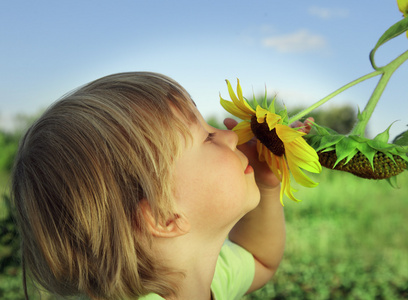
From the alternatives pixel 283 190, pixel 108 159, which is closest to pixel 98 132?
pixel 108 159

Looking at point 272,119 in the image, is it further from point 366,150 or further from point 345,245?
point 345,245

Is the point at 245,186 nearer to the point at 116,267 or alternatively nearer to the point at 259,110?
the point at 259,110

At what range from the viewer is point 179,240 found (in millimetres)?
990

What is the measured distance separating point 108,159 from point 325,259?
7.90 feet

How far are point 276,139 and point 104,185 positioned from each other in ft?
1.13

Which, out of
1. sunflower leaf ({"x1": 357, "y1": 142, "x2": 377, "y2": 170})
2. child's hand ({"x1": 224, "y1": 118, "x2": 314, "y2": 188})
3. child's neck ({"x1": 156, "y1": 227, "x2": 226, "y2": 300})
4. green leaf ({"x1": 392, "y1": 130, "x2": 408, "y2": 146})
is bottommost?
child's neck ({"x1": 156, "y1": 227, "x2": 226, "y2": 300})

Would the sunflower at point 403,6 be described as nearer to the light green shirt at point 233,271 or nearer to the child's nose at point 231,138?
the child's nose at point 231,138

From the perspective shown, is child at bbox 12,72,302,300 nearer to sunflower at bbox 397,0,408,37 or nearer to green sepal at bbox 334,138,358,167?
green sepal at bbox 334,138,358,167

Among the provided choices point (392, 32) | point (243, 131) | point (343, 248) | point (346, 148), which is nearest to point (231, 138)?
point (243, 131)

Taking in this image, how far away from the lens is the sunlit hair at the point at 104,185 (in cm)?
95

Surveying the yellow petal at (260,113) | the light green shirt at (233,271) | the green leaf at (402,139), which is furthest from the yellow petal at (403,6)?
the light green shirt at (233,271)

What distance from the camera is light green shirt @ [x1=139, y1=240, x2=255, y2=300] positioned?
1233 mm

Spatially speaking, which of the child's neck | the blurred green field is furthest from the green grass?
the child's neck

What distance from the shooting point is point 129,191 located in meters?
0.95
